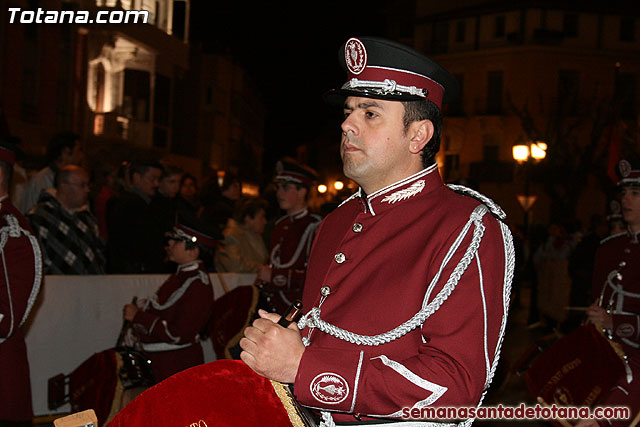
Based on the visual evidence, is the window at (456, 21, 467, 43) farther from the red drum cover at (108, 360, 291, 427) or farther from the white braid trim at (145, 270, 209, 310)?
the red drum cover at (108, 360, 291, 427)

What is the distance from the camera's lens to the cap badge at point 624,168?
5.63 m

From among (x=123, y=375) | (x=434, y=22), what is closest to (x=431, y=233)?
(x=123, y=375)

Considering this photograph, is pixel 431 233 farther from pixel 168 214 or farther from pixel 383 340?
pixel 168 214

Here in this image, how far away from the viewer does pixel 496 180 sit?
1688 inches

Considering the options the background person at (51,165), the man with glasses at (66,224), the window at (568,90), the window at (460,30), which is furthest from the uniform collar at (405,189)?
the window at (460,30)

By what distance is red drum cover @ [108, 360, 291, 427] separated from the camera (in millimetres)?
2148

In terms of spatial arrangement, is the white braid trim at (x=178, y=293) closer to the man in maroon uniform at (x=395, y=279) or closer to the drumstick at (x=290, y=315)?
the man in maroon uniform at (x=395, y=279)

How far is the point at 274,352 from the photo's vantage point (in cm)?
210

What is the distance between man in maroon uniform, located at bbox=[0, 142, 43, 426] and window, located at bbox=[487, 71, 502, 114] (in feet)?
137

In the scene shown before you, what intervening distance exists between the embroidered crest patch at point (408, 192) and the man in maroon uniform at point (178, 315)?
3347 mm

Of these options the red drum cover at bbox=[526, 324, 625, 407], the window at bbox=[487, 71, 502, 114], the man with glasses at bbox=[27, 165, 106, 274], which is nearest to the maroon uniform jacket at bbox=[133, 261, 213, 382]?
the man with glasses at bbox=[27, 165, 106, 274]

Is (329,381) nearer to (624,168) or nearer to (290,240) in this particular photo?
(624,168)

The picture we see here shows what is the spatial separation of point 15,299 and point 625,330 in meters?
4.22

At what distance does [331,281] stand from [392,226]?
30 cm
